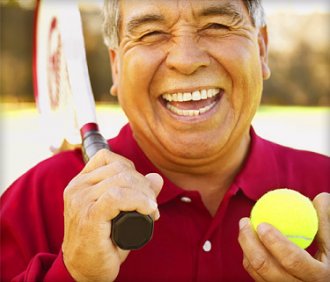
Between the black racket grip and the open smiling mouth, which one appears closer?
the black racket grip

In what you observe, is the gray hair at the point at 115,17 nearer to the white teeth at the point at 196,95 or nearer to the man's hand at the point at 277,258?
the white teeth at the point at 196,95

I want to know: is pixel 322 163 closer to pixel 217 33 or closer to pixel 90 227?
pixel 217 33

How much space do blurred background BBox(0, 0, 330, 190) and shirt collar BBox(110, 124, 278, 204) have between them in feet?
35.1

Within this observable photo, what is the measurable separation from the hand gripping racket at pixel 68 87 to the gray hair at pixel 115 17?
0.71 feet

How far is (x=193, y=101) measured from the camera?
7.45 ft

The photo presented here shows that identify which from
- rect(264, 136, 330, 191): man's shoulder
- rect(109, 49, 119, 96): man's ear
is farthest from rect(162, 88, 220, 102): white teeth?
rect(264, 136, 330, 191): man's shoulder

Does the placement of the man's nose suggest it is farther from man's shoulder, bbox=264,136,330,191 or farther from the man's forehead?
man's shoulder, bbox=264,136,330,191

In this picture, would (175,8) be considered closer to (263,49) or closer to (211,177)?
(263,49)

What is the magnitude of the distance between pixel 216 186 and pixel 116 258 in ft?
2.48

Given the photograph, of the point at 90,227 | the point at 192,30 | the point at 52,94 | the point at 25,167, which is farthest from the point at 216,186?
the point at 25,167

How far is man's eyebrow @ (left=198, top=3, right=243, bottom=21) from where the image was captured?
218cm

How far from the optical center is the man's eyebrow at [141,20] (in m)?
2.19

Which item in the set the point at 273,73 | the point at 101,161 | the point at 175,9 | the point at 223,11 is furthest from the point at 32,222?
the point at 273,73

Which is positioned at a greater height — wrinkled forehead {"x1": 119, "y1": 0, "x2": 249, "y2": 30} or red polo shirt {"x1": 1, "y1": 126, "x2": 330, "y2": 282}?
wrinkled forehead {"x1": 119, "y1": 0, "x2": 249, "y2": 30}
